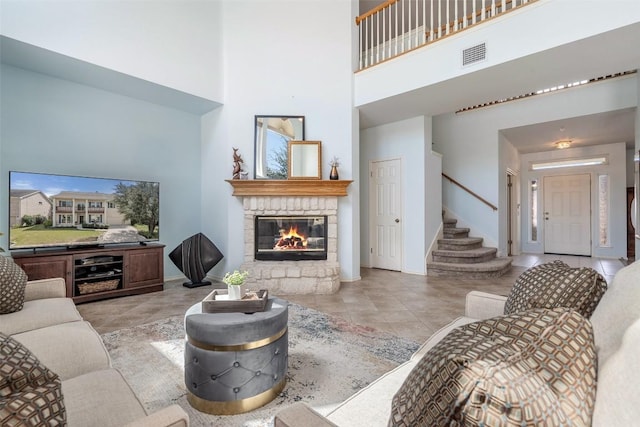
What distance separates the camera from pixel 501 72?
3.42 metres

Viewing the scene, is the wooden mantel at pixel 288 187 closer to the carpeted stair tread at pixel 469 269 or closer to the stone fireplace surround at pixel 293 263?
the stone fireplace surround at pixel 293 263

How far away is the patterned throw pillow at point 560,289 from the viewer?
118cm

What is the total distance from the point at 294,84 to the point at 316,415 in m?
4.41

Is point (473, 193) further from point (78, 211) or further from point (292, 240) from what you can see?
point (78, 211)

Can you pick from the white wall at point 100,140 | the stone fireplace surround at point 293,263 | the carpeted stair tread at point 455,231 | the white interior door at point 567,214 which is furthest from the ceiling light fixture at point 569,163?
the white wall at point 100,140

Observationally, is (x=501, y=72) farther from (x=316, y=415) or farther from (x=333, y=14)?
(x=316, y=415)

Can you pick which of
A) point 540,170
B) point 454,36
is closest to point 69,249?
point 454,36

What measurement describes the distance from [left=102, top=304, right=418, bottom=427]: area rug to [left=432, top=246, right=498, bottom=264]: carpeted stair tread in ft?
9.61

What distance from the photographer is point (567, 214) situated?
723 centimetres

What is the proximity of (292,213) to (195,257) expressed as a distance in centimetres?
149

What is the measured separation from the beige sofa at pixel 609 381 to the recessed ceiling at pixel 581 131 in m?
5.71

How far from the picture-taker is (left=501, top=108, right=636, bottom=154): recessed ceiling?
199 inches

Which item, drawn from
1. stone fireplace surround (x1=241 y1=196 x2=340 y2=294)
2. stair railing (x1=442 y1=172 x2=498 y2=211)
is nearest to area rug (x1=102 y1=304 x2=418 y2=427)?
stone fireplace surround (x1=241 y1=196 x2=340 y2=294)

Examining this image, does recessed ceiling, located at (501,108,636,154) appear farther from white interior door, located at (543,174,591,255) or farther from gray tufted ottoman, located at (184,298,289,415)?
gray tufted ottoman, located at (184,298,289,415)
